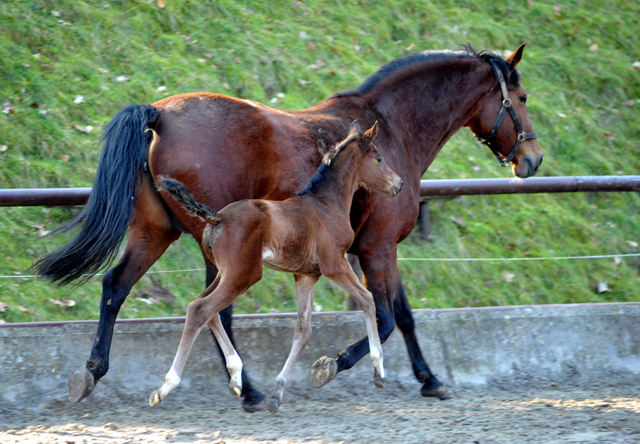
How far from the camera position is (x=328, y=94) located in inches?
366

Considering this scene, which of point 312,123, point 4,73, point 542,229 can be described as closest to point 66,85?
point 4,73

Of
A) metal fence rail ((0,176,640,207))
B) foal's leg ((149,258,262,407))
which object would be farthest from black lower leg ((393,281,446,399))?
foal's leg ((149,258,262,407))

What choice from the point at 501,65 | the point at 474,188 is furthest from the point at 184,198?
the point at 501,65

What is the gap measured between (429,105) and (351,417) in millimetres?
2511

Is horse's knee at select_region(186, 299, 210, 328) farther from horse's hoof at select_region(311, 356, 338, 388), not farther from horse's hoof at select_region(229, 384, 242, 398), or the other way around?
horse's hoof at select_region(311, 356, 338, 388)

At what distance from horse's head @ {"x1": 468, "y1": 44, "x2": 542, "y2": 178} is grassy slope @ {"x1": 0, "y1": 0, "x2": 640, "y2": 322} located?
6.93 ft

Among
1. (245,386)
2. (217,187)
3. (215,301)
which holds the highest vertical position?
(217,187)

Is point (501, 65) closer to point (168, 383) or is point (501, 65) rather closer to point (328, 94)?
point (168, 383)

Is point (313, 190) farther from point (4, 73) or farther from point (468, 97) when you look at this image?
point (4, 73)

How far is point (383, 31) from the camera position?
427 inches

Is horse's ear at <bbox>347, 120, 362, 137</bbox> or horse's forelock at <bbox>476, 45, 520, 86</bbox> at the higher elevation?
horse's forelock at <bbox>476, 45, 520, 86</bbox>

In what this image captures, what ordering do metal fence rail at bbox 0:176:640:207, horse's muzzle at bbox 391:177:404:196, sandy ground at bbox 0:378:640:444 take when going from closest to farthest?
sandy ground at bbox 0:378:640:444
horse's muzzle at bbox 391:177:404:196
metal fence rail at bbox 0:176:640:207

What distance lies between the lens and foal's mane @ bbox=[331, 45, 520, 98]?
18.9 ft

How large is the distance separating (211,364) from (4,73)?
4.90 metres
